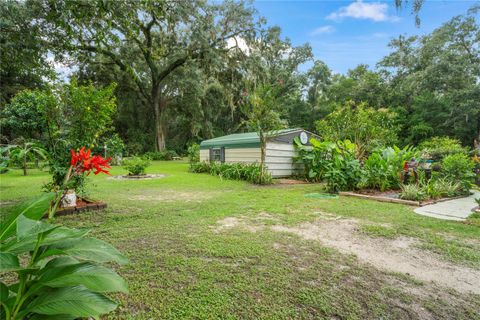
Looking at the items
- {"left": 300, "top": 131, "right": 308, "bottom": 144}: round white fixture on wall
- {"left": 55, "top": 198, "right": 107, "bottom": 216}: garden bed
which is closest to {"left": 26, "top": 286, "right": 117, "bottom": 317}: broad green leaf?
{"left": 55, "top": 198, "right": 107, "bottom": 216}: garden bed

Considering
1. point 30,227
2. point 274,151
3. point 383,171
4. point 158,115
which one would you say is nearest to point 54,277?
point 30,227

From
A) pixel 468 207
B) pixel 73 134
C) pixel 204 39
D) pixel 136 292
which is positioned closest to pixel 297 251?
pixel 136 292

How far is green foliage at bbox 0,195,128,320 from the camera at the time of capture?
3.14ft

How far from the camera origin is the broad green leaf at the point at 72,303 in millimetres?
958

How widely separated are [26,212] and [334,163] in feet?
21.2

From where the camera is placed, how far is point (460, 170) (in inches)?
238

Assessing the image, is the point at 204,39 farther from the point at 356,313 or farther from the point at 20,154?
the point at 356,313

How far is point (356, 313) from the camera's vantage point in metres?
1.50

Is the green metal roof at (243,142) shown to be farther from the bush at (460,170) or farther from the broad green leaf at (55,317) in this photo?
the broad green leaf at (55,317)

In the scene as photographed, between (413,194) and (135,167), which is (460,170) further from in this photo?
(135,167)

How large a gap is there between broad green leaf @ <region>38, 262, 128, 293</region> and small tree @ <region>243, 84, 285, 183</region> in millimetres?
6616

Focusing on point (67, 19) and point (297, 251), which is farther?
point (67, 19)

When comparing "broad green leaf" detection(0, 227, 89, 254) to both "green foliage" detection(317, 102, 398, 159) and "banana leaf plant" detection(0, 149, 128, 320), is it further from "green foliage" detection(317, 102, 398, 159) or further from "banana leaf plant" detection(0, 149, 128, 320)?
"green foliage" detection(317, 102, 398, 159)

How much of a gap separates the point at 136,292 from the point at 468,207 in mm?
6011
